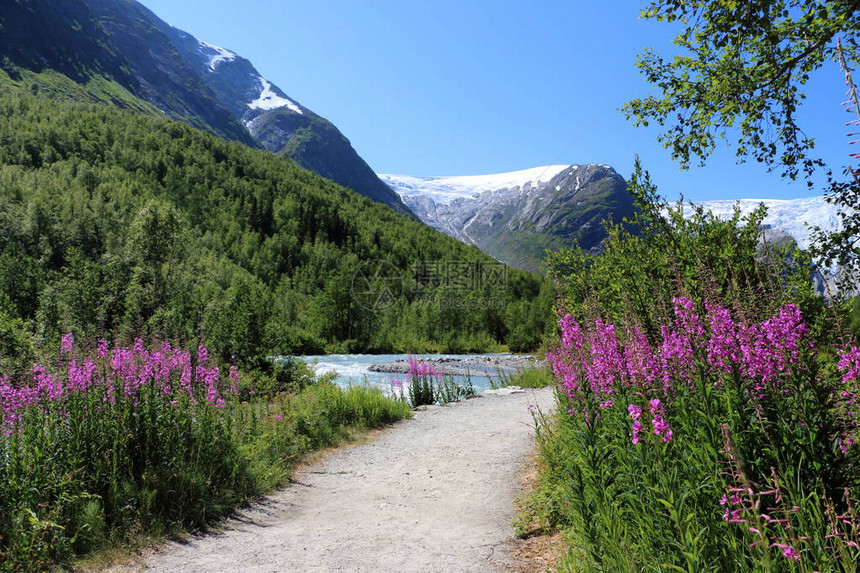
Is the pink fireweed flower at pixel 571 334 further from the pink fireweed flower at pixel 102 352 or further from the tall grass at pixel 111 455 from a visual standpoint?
the pink fireweed flower at pixel 102 352

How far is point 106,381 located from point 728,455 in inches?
263

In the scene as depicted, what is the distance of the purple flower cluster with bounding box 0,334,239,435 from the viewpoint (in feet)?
18.5

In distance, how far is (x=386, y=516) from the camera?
6.58m

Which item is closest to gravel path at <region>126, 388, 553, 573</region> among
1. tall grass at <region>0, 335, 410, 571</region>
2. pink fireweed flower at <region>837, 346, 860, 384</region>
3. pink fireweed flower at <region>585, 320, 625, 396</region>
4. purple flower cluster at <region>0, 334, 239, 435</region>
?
tall grass at <region>0, 335, 410, 571</region>

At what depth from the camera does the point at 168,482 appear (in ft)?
20.2

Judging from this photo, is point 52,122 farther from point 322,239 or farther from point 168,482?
point 168,482

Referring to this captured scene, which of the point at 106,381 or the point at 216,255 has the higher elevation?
the point at 216,255

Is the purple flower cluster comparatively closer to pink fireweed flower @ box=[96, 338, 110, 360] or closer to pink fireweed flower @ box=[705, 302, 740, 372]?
pink fireweed flower @ box=[96, 338, 110, 360]

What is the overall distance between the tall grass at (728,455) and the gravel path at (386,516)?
1.97 m

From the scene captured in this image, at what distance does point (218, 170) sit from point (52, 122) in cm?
3435

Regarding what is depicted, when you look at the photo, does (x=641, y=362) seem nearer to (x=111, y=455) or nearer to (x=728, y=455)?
(x=728, y=455)

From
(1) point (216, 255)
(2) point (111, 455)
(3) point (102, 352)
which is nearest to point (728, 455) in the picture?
(2) point (111, 455)

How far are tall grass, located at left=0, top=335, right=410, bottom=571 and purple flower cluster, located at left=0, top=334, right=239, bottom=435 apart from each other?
1cm

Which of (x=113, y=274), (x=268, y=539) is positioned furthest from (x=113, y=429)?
(x=113, y=274)
